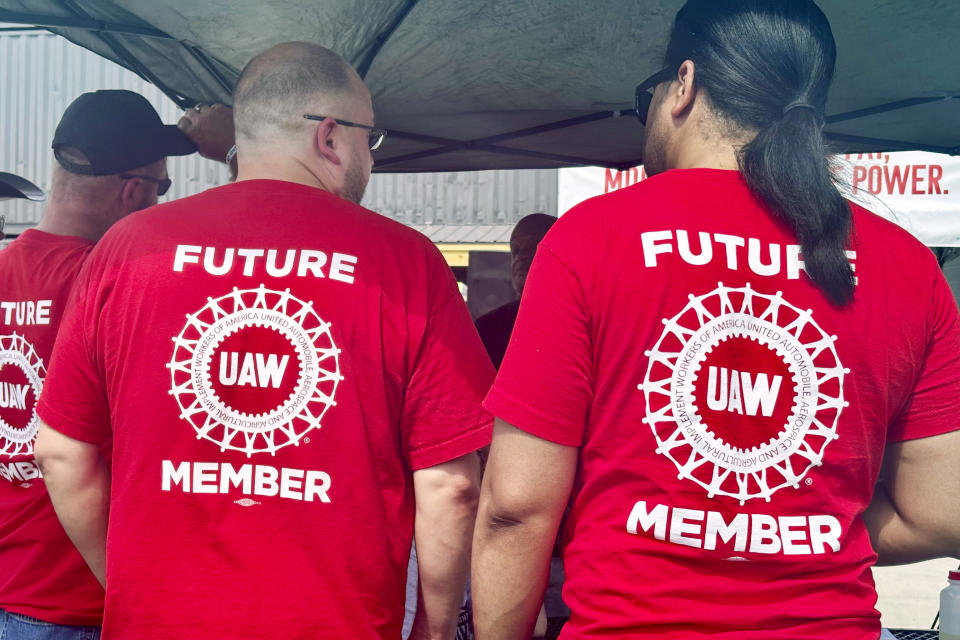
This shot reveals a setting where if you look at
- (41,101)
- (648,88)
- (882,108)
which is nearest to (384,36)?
(648,88)

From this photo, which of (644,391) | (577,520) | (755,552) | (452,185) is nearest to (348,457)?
(577,520)

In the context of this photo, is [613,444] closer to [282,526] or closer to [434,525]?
[434,525]

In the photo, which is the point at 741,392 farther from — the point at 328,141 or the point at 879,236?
the point at 328,141

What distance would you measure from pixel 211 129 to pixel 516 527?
1.62m

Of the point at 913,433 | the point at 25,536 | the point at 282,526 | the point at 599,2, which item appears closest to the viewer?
the point at 913,433

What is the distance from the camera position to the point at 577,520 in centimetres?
120

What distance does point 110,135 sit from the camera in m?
2.01

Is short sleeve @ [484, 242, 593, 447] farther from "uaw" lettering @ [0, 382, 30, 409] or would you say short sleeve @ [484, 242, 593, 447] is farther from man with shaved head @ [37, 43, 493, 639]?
"uaw" lettering @ [0, 382, 30, 409]

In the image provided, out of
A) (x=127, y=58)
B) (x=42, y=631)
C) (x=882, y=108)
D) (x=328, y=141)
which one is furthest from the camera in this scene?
(x=882, y=108)

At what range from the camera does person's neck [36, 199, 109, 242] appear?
192cm

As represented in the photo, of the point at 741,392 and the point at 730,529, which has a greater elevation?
the point at 741,392

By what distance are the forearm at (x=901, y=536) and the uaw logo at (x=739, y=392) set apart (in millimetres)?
271

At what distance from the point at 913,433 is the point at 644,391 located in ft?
1.38

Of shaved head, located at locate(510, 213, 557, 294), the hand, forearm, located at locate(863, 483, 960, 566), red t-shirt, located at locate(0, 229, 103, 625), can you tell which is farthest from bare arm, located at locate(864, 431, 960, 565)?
shaved head, located at locate(510, 213, 557, 294)
